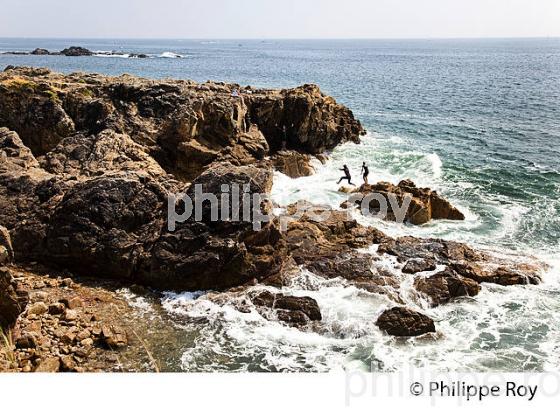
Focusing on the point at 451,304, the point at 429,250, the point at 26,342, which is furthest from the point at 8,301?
the point at 429,250

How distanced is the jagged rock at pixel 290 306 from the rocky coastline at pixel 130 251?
4 cm

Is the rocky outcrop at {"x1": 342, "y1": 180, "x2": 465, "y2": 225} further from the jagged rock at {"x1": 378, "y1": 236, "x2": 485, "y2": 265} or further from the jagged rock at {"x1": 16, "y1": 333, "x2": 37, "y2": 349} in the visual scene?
the jagged rock at {"x1": 16, "y1": 333, "x2": 37, "y2": 349}

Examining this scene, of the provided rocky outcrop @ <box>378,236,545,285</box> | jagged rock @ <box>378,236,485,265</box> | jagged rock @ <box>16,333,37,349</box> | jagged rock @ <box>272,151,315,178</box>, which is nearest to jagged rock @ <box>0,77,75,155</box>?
jagged rock @ <box>272,151,315,178</box>

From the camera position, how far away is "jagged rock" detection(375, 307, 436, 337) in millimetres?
15789

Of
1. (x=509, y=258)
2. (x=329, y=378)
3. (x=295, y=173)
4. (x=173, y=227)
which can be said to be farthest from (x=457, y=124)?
(x=329, y=378)

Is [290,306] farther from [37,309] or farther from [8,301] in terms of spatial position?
[8,301]

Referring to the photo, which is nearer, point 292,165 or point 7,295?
point 7,295

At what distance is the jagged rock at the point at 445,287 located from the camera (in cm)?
1812

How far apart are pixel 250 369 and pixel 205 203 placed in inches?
289

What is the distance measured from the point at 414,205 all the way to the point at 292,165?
10242 millimetres

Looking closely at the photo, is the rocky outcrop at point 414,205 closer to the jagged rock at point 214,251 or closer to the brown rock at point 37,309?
the jagged rock at point 214,251

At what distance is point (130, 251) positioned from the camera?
18609mm

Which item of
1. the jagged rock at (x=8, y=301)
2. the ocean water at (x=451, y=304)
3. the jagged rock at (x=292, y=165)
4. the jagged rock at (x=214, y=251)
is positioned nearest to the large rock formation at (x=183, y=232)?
the jagged rock at (x=214, y=251)

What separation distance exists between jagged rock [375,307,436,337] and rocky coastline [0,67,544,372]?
3cm
